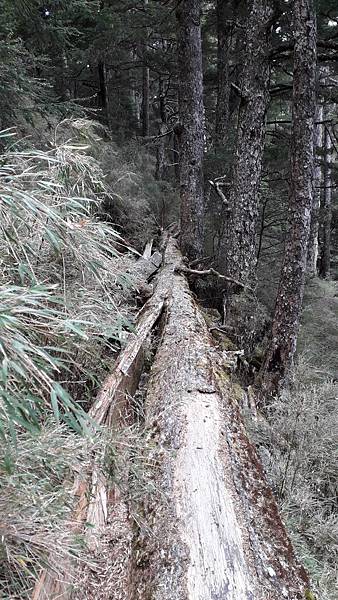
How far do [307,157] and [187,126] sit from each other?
4.10m

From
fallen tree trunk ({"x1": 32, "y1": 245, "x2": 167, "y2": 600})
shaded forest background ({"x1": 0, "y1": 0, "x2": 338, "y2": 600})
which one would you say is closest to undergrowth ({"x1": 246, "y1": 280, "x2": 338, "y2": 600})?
shaded forest background ({"x1": 0, "y1": 0, "x2": 338, "y2": 600})

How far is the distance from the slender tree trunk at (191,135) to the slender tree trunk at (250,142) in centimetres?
240

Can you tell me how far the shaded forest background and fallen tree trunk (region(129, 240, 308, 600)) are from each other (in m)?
0.29

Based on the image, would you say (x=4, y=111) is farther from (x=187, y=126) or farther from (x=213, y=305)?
(x=213, y=305)

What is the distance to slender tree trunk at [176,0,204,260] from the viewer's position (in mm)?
9078

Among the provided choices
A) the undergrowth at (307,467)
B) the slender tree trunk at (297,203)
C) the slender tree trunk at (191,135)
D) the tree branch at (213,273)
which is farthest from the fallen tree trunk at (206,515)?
the slender tree trunk at (191,135)

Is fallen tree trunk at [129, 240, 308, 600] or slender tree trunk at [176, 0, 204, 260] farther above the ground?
slender tree trunk at [176, 0, 204, 260]

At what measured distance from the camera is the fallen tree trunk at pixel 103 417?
1.71m

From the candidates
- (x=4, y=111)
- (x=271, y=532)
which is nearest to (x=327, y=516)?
(x=271, y=532)

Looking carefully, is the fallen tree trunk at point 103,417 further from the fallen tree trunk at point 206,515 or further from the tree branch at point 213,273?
the tree branch at point 213,273

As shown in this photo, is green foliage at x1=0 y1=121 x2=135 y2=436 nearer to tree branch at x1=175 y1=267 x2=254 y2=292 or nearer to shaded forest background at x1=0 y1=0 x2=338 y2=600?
shaded forest background at x1=0 y1=0 x2=338 y2=600

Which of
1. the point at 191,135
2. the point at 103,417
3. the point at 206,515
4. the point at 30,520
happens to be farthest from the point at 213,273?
the point at 30,520

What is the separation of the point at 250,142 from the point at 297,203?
137 cm

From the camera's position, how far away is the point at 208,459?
2.74 metres
